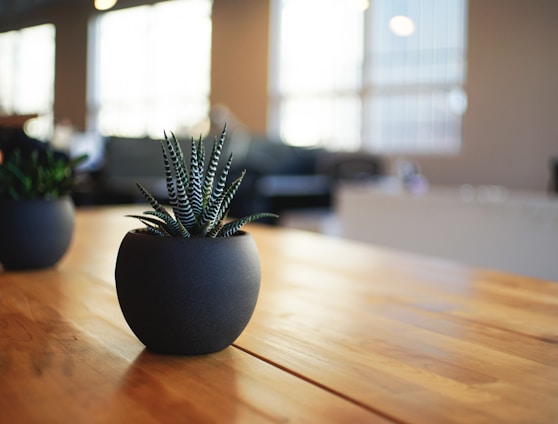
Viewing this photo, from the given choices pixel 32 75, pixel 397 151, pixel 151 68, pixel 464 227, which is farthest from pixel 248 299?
pixel 32 75

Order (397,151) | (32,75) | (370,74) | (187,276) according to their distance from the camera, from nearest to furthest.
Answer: (187,276), (397,151), (370,74), (32,75)

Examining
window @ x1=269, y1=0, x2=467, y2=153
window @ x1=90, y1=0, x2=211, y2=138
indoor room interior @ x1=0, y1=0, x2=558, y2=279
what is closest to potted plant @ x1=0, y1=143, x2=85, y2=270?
indoor room interior @ x1=0, y1=0, x2=558, y2=279

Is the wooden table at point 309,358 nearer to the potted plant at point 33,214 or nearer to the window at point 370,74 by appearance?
the potted plant at point 33,214

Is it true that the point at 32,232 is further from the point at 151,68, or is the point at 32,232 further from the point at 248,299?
the point at 151,68

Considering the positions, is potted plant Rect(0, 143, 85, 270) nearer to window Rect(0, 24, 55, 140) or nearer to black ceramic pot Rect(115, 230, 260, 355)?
black ceramic pot Rect(115, 230, 260, 355)

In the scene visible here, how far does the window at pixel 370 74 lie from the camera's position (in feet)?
24.9

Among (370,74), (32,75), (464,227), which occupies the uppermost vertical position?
(32,75)

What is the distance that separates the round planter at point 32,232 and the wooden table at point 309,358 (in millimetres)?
30

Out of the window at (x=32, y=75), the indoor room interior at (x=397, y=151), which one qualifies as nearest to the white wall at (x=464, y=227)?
the indoor room interior at (x=397, y=151)

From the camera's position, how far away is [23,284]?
102cm

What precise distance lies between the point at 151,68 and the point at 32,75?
3478 mm

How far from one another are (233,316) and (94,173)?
5909mm

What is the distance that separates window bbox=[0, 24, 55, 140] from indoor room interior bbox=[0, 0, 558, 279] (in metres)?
3.06

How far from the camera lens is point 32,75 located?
531 inches
